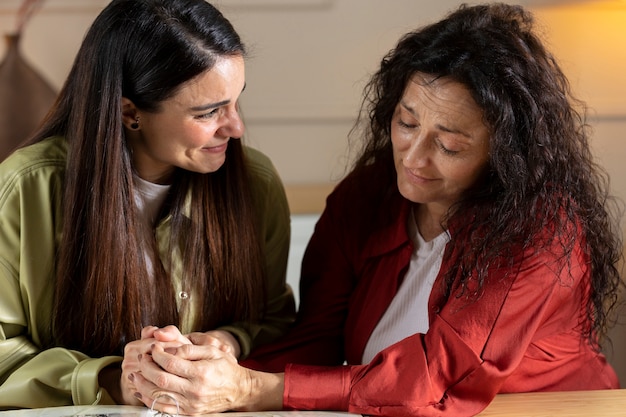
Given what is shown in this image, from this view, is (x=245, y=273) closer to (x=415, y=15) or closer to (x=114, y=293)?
(x=114, y=293)

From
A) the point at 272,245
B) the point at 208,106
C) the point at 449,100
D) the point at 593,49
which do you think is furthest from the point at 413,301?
the point at 593,49

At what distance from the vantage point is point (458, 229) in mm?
1506

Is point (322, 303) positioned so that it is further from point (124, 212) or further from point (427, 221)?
point (124, 212)

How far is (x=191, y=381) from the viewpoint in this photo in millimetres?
1371

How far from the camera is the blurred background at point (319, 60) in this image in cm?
235

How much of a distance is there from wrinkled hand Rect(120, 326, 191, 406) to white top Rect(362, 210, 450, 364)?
0.38 meters

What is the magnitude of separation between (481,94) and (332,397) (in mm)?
517

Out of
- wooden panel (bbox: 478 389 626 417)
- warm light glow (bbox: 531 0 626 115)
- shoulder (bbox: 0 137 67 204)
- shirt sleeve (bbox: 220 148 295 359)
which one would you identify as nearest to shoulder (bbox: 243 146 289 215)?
shirt sleeve (bbox: 220 148 295 359)

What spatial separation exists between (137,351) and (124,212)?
0.24 meters

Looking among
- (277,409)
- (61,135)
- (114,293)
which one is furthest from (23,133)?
(277,409)

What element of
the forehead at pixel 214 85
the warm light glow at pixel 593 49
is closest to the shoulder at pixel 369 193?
the forehead at pixel 214 85

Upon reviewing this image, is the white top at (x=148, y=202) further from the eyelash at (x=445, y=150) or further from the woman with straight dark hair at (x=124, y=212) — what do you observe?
the eyelash at (x=445, y=150)

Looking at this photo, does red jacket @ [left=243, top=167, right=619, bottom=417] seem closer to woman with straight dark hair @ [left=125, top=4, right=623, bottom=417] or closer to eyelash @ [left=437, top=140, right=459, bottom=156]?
woman with straight dark hair @ [left=125, top=4, right=623, bottom=417]

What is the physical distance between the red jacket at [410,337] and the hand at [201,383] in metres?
0.04
